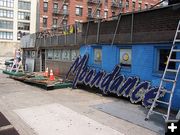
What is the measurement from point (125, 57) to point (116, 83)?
1369 millimetres

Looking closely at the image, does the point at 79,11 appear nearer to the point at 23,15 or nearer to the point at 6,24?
the point at 23,15

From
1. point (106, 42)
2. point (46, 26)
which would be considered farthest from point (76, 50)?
point (46, 26)

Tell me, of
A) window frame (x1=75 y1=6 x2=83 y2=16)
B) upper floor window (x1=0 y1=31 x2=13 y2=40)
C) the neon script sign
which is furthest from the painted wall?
upper floor window (x1=0 y1=31 x2=13 y2=40)

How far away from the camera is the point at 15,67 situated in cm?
2875

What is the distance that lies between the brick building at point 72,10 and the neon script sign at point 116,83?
39.7 meters

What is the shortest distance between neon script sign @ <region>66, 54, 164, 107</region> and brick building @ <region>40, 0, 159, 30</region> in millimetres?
39732

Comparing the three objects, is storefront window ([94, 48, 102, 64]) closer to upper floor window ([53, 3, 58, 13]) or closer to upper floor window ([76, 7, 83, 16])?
upper floor window ([53, 3, 58, 13])

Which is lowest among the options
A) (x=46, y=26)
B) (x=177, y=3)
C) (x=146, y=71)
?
(x=146, y=71)

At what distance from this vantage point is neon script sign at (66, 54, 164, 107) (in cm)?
1146

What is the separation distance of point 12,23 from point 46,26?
2468cm

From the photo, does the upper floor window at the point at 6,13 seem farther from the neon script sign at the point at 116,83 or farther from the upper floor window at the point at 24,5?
the neon script sign at the point at 116,83

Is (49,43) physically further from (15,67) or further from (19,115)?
(19,115)

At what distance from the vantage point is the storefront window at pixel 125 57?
13.2 metres

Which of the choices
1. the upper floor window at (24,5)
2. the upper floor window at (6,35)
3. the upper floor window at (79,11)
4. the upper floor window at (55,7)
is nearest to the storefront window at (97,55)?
the upper floor window at (55,7)
